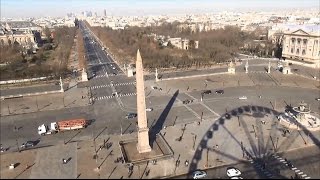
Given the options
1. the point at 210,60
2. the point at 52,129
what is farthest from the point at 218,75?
the point at 52,129

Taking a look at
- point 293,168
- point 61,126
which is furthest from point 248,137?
point 61,126

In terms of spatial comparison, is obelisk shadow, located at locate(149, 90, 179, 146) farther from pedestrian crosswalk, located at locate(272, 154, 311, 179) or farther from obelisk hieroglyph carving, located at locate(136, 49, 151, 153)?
pedestrian crosswalk, located at locate(272, 154, 311, 179)

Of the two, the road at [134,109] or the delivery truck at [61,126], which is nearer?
the road at [134,109]

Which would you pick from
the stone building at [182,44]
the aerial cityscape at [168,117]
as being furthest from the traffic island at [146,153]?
the stone building at [182,44]

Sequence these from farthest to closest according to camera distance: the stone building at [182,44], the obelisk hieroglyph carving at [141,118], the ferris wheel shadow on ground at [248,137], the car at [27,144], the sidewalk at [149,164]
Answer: the stone building at [182,44] → the car at [27,144] → the ferris wheel shadow on ground at [248,137] → the obelisk hieroglyph carving at [141,118] → the sidewalk at [149,164]

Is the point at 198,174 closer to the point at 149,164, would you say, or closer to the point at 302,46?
the point at 149,164

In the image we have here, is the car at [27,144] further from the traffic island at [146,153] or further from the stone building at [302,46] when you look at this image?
the stone building at [302,46]

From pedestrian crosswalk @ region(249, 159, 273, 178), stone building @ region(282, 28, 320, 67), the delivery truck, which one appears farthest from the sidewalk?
stone building @ region(282, 28, 320, 67)
